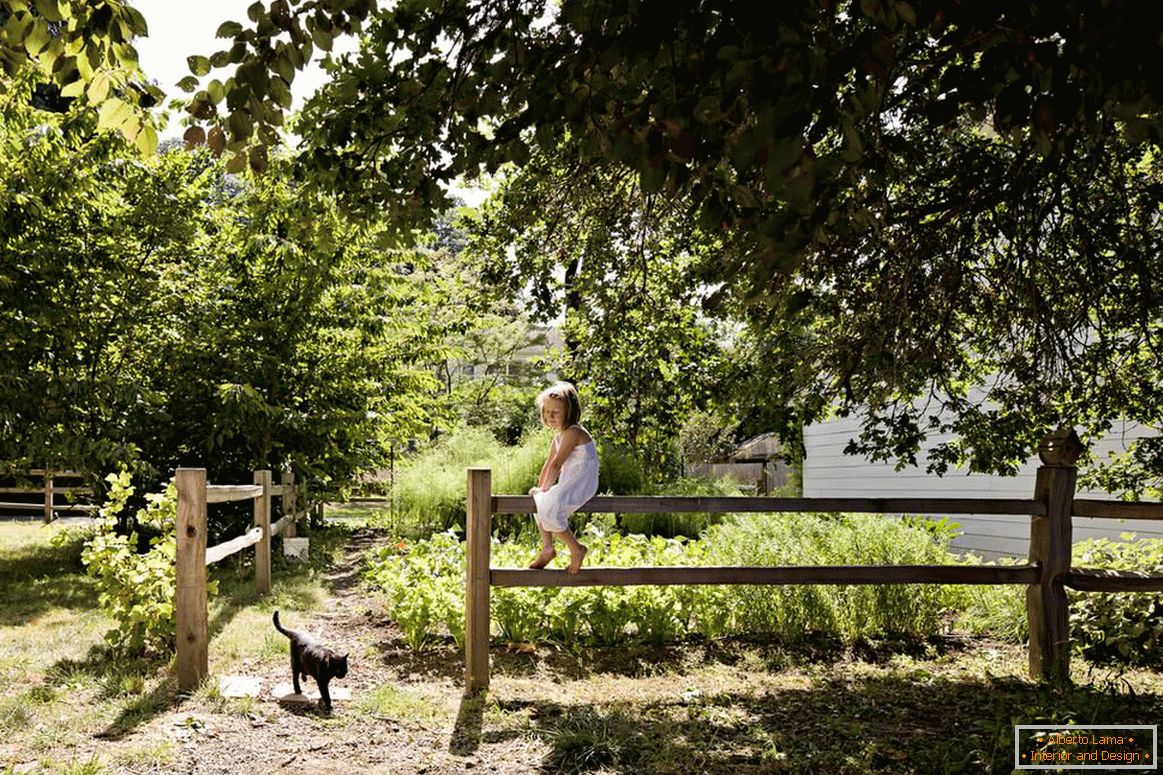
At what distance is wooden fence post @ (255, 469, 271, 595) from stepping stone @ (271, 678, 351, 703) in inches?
123

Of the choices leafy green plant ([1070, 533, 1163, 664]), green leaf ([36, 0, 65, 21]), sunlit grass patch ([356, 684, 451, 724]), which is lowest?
sunlit grass patch ([356, 684, 451, 724])

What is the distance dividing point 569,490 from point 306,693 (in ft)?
6.43

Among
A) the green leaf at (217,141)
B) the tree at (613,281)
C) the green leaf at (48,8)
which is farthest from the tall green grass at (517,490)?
the green leaf at (48,8)

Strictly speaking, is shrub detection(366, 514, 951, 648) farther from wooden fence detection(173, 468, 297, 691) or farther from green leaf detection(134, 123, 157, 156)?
green leaf detection(134, 123, 157, 156)

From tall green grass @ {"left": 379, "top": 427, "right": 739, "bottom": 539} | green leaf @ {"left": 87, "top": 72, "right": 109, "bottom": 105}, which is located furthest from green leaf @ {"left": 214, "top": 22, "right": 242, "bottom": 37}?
tall green grass @ {"left": 379, "top": 427, "right": 739, "bottom": 539}

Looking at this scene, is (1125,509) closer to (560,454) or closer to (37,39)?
(560,454)

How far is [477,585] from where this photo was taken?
5.11 meters

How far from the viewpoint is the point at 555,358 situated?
9562 mm

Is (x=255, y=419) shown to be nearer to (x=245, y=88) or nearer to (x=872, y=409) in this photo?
(x=872, y=409)

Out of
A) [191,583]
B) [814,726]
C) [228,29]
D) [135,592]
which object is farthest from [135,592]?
Answer: [814,726]

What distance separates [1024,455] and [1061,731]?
3076 mm

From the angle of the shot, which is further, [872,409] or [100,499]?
[100,499]

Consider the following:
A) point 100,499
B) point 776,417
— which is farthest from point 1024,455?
point 100,499

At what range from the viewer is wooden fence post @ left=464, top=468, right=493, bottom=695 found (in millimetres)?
5117
